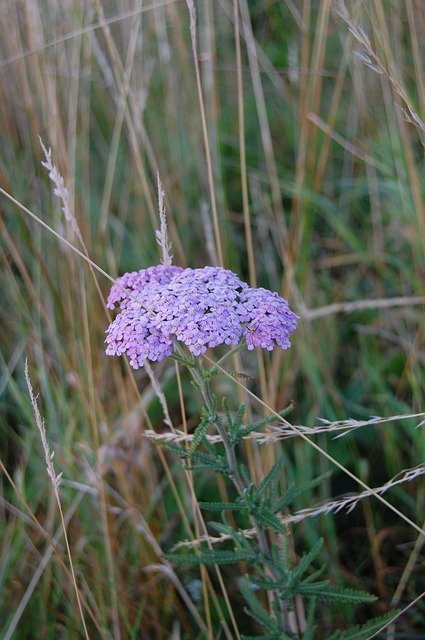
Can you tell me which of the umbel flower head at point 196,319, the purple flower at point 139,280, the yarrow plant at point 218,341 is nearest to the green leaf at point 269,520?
the yarrow plant at point 218,341

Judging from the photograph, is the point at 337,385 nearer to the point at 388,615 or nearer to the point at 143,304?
the point at 388,615

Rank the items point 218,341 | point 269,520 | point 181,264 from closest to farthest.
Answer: point 218,341 < point 269,520 < point 181,264

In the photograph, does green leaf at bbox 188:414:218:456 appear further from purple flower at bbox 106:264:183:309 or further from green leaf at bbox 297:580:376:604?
green leaf at bbox 297:580:376:604

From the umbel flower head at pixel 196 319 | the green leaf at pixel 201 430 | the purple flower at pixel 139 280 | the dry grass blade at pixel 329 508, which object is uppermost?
the purple flower at pixel 139 280

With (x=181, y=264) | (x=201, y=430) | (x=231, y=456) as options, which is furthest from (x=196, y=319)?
(x=181, y=264)

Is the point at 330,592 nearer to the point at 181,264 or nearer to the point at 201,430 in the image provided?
the point at 201,430

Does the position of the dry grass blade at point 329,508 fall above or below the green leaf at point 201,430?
below

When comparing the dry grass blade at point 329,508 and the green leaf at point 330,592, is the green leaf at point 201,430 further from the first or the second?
the green leaf at point 330,592
